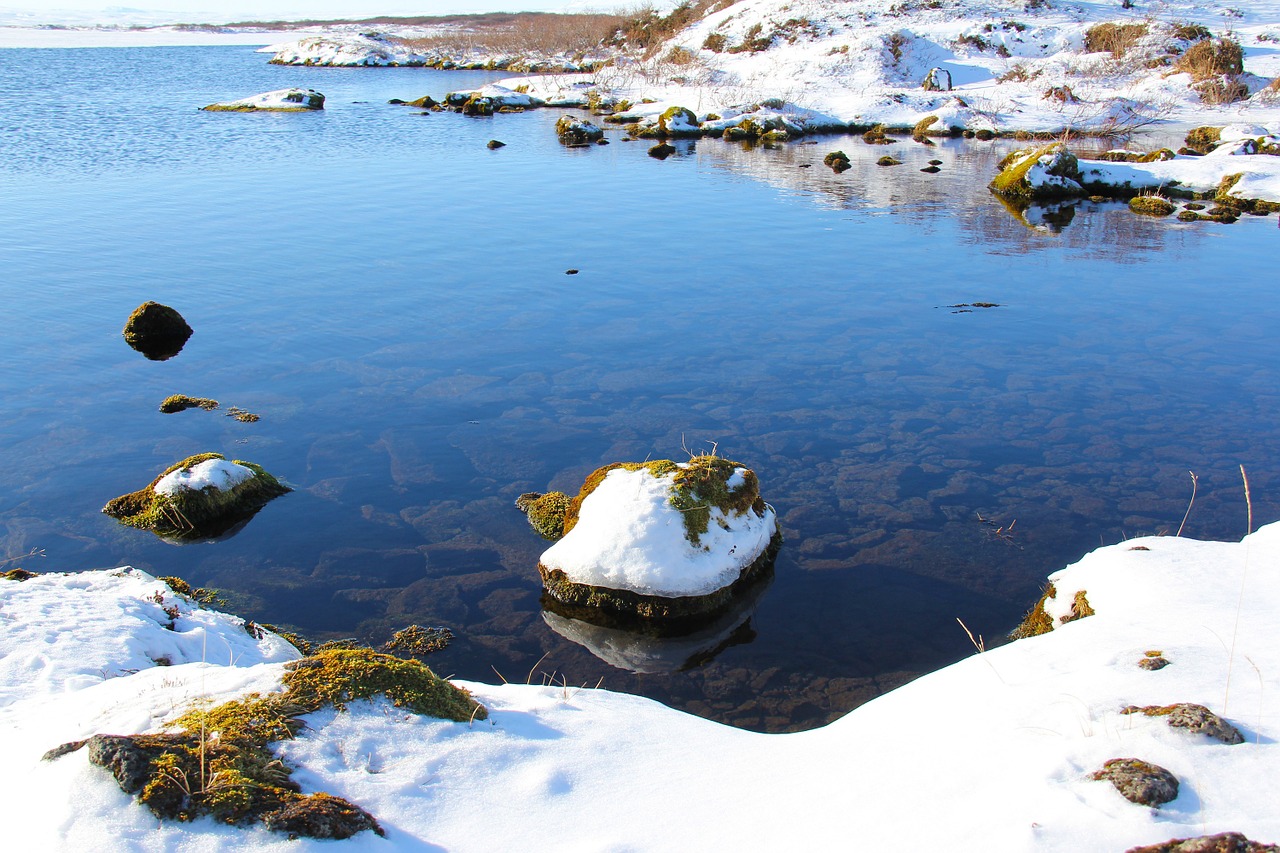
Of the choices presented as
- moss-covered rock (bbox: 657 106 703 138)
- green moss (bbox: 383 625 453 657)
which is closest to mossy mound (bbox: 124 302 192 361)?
green moss (bbox: 383 625 453 657)

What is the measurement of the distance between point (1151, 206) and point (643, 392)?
23072mm

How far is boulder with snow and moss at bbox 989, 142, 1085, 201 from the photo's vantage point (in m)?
29.9

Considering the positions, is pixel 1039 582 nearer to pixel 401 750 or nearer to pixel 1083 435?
pixel 1083 435

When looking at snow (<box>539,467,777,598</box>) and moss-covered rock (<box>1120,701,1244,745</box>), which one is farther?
snow (<box>539,467,777,598</box>)

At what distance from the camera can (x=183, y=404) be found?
1380 centimetres

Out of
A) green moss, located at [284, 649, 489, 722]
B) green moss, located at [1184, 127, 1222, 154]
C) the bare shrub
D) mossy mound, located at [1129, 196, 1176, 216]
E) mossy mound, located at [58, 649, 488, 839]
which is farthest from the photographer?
the bare shrub

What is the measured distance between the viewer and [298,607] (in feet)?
30.3

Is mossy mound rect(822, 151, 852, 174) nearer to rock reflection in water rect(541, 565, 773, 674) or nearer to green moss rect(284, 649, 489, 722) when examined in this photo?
rock reflection in water rect(541, 565, 773, 674)

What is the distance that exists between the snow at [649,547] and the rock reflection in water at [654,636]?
33 cm

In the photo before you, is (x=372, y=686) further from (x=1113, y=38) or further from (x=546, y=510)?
(x=1113, y=38)

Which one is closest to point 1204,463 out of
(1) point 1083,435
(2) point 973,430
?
(1) point 1083,435

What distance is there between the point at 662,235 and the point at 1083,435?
14.1 metres

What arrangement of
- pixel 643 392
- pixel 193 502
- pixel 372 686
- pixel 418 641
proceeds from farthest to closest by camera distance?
pixel 643 392
pixel 193 502
pixel 418 641
pixel 372 686

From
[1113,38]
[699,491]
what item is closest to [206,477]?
[699,491]
